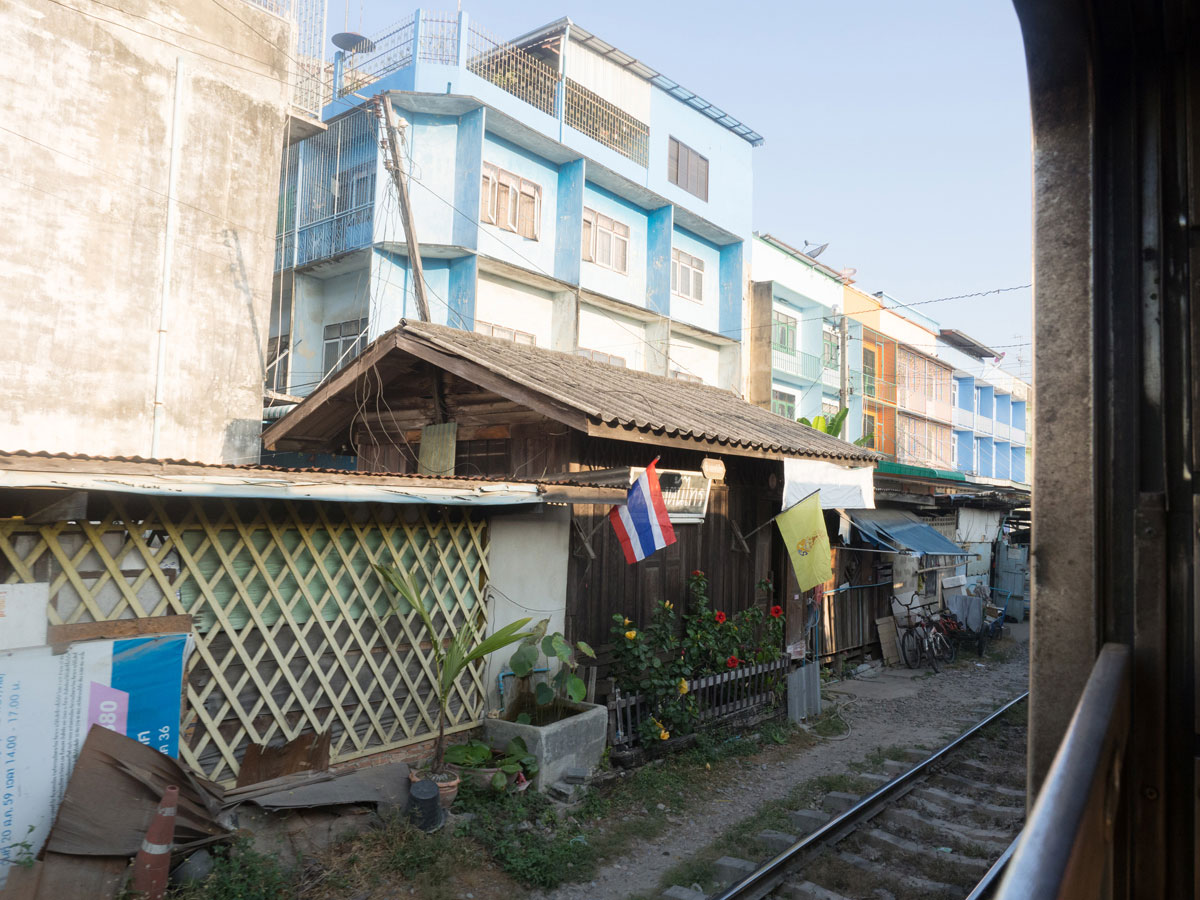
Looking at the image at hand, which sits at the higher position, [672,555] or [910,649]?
[672,555]

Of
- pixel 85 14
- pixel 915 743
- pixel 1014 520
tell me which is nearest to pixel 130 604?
pixel 915 743

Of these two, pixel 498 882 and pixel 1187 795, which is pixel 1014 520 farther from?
pixel 1187 795

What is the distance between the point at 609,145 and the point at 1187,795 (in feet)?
73.6

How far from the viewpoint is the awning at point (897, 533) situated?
14258 millimetres

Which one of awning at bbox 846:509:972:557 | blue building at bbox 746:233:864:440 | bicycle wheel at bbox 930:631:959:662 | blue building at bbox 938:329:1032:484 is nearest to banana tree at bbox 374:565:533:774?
awning at bbox 846:509:972:557

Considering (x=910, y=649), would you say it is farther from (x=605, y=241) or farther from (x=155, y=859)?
(x=155, y=859)

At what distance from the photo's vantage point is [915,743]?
10023 millimetres

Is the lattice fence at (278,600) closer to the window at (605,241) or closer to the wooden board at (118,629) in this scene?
the wooden board at (118,629)

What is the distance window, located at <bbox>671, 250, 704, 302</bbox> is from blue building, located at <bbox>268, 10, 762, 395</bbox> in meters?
0.08

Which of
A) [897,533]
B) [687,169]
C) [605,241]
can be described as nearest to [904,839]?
[897,533]

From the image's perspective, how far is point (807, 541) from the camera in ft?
34.9

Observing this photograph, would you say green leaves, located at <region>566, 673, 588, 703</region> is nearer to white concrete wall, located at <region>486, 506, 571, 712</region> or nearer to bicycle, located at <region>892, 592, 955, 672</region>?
white concrete wall, located at <region>486, 506, 571, 712</region>

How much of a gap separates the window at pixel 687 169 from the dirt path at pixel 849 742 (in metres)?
16.3

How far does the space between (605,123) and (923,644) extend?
16.1 metres
